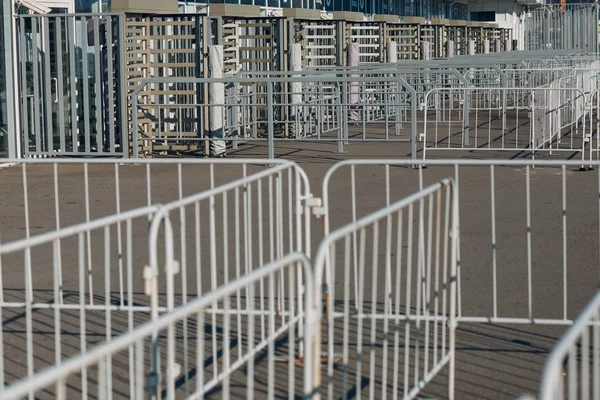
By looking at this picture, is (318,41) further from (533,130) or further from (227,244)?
(227,244)

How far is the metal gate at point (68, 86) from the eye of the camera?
57.0 ft

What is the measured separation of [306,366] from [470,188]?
10278 millimetres

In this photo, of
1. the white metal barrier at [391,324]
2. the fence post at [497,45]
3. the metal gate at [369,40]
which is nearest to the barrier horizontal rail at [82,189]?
the white metal barrier at [391,324]

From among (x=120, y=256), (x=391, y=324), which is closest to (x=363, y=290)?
(x=391, y=324)

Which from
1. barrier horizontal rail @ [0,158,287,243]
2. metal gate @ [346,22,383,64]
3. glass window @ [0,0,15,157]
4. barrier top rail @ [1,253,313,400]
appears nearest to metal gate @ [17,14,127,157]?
glass window @ [0,0,15,157]

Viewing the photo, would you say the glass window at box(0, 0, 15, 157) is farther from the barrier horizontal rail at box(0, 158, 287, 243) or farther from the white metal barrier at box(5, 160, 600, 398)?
the white metal barrier at box(5, 160, 600, 398)

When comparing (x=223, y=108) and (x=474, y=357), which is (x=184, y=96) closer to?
(x=223, y=108)

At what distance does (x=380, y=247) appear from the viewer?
33.9 ft

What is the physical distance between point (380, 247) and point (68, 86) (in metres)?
8.68

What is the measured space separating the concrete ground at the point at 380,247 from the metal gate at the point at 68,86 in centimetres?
58

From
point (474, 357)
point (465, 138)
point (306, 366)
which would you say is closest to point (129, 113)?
point (465, 138)

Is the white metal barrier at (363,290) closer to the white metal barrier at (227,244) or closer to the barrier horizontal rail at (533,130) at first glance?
the white metal barrier at (227,244)

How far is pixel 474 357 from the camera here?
262 inches

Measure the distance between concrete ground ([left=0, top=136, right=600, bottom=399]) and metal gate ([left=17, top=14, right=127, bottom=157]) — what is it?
58cm
